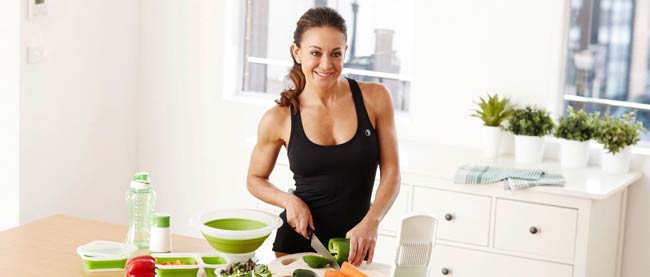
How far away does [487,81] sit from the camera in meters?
4.32

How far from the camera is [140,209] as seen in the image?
2.92 metres

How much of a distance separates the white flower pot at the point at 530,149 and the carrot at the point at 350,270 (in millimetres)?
1780

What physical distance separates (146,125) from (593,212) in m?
2.44

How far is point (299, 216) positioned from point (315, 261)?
254mm

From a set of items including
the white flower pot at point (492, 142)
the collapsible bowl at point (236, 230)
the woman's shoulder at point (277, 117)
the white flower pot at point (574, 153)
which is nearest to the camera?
the collapsible bowl at point (236, 230)

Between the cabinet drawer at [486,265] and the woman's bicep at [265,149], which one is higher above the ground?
the woman's bicep at [265,149]

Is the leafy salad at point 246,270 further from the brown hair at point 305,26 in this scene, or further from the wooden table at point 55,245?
the brown hair at point 305,26

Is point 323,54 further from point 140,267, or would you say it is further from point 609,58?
point 609,58

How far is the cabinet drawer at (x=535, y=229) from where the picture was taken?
3672 millimetres

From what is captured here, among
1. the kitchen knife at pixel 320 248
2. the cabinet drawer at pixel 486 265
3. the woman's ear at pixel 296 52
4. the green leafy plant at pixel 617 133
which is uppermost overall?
the woman's ear at pixel 296 52

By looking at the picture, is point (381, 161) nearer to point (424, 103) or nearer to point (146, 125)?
point (424, 103)

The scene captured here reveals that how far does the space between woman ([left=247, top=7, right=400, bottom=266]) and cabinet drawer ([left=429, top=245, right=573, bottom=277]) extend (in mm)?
902

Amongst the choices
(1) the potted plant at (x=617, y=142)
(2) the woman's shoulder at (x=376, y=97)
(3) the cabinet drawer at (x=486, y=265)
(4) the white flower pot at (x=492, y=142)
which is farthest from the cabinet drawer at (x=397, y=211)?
(2) the woman's shoulder at (x=376, y=97)

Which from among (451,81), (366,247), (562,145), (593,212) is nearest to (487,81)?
(451,81)
